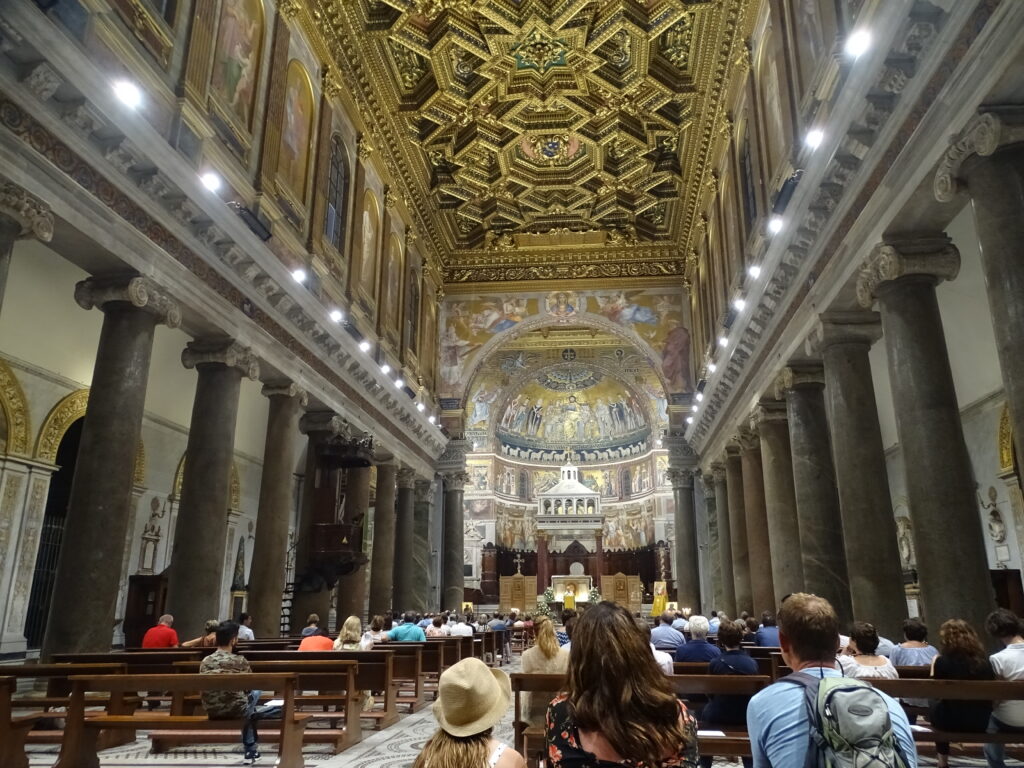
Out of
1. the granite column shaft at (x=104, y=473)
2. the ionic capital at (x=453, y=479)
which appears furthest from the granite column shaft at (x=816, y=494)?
the ionic capital at (x=453, y=479)

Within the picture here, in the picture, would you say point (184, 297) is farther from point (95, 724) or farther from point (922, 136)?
point (922, 136)

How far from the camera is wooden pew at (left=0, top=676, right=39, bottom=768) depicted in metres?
4.82

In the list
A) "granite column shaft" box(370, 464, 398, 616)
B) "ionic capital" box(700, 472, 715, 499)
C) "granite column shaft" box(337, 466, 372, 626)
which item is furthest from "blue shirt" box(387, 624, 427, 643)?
"ionic capital" box(700, 472, 715, 499)

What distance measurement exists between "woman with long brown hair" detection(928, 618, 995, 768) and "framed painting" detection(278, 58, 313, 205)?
38.2 feet

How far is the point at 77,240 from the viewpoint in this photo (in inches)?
310

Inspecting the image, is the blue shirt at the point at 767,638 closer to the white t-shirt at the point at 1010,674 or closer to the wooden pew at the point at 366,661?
the white t-shirt at the point at 1010,674

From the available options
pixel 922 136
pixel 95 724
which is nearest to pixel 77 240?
pixel 95 724

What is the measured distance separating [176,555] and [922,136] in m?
10.4

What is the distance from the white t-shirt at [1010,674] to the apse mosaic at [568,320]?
1879 centimetres

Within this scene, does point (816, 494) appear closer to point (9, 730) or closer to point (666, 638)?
point (666, 638)

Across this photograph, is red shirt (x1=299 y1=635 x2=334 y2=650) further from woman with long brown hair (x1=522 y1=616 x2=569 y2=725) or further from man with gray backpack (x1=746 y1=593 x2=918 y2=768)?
man with gray backpack (x1=746 y1=593 x2=918 y2=768)

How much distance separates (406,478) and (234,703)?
15.5m

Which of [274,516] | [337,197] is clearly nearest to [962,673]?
[274,516]

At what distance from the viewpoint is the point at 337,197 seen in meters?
15.8
